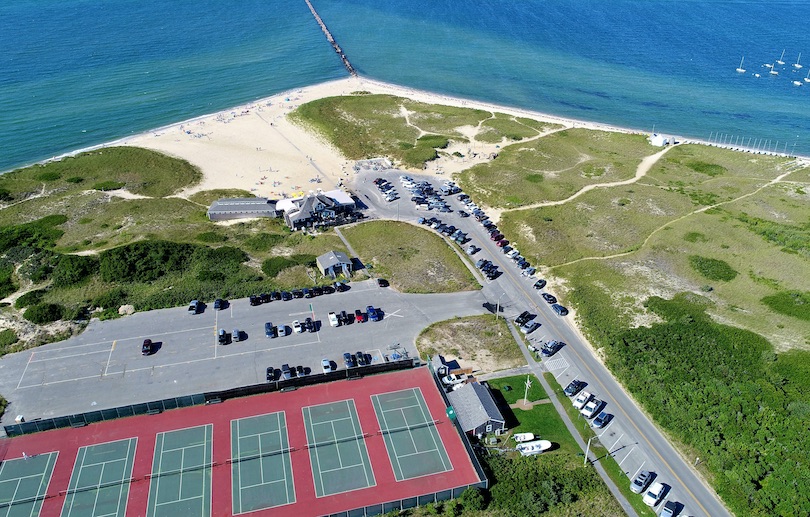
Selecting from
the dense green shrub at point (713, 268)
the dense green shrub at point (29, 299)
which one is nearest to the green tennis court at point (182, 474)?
the dense green shrub at point (29, 299)

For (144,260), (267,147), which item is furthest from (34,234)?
(267,147)

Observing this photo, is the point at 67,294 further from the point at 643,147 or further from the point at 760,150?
the point at 760,150

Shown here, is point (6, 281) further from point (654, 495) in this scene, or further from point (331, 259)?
point (654, 495)

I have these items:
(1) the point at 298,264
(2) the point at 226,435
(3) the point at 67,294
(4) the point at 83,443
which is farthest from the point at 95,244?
(2) the point at 226,435

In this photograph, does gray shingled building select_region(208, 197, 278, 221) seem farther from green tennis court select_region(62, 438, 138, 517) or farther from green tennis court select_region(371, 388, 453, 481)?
green tennis court select_region(371, 388, 453, 481)

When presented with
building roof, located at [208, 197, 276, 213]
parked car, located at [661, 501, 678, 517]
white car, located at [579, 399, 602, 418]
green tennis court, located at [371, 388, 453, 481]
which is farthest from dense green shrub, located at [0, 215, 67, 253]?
parked car, located at [661, 501, 678, 517]
